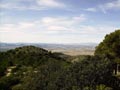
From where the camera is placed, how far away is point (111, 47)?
60.6 metres

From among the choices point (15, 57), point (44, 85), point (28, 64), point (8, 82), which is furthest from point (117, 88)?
point (15, 57)

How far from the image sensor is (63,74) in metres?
34.6

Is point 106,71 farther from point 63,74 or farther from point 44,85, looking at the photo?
point 44,85

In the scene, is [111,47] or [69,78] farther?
[111,47]

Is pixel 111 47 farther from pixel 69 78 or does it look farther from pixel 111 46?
pixel 69 78

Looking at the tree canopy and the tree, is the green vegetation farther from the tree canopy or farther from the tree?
the tree canopy

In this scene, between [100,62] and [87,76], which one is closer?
[87,76]

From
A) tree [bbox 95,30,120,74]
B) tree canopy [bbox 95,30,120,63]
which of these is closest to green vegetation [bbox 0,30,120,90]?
tree [bbox 95,30,120,74]

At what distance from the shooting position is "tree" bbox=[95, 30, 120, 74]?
5993cm

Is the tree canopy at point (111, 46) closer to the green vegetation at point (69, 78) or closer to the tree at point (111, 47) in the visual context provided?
the tree at point (111, 47)

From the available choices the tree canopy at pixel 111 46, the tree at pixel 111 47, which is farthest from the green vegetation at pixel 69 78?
the tree canopy at pixel 111 46

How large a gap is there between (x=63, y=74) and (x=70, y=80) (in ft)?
7.25

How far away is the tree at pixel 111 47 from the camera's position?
5993cm

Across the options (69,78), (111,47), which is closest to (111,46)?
(111,47)
